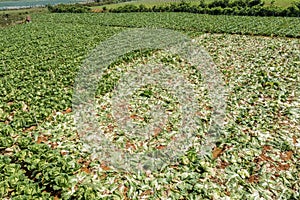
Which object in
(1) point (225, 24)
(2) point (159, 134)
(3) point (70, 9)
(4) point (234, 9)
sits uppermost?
(3) point (70, 9)

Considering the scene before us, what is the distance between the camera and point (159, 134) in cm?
816

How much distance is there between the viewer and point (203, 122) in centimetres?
874

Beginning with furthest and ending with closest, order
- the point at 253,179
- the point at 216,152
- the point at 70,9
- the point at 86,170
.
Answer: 1. the point at 70,9
2. the point at 216,152
3. the point at 86,170
4. the point at 253,179

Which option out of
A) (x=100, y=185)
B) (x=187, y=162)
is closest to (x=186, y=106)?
(x=187, y=162)

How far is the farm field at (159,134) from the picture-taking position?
591 centimetres

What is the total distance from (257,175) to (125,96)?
6283 millimetres

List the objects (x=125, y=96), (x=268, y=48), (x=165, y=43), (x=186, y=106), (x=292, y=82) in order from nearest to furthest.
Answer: (x=186, y=106) → (x=125, y=96) → (x=292, y=82) → (x=268, y=48) → (x=165, y=43)

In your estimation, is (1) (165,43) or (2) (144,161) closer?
(2) (144,161)

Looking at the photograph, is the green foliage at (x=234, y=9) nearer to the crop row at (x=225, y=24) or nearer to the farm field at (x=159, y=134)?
the crop row at (x=225, y=24)

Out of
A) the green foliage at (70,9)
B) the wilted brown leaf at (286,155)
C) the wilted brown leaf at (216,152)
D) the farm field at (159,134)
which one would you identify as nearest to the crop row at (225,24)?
A: the farm field at (159,134)

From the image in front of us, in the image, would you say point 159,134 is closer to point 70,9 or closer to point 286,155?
point 286,155

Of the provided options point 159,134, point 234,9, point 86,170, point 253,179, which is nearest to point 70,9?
point 234,9

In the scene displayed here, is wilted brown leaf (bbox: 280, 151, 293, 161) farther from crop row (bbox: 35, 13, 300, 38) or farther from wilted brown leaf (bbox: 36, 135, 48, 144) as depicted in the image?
crop row (bbox: 35, 13, 300, 38)

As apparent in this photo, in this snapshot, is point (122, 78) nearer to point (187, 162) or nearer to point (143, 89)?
point (143, 89)
